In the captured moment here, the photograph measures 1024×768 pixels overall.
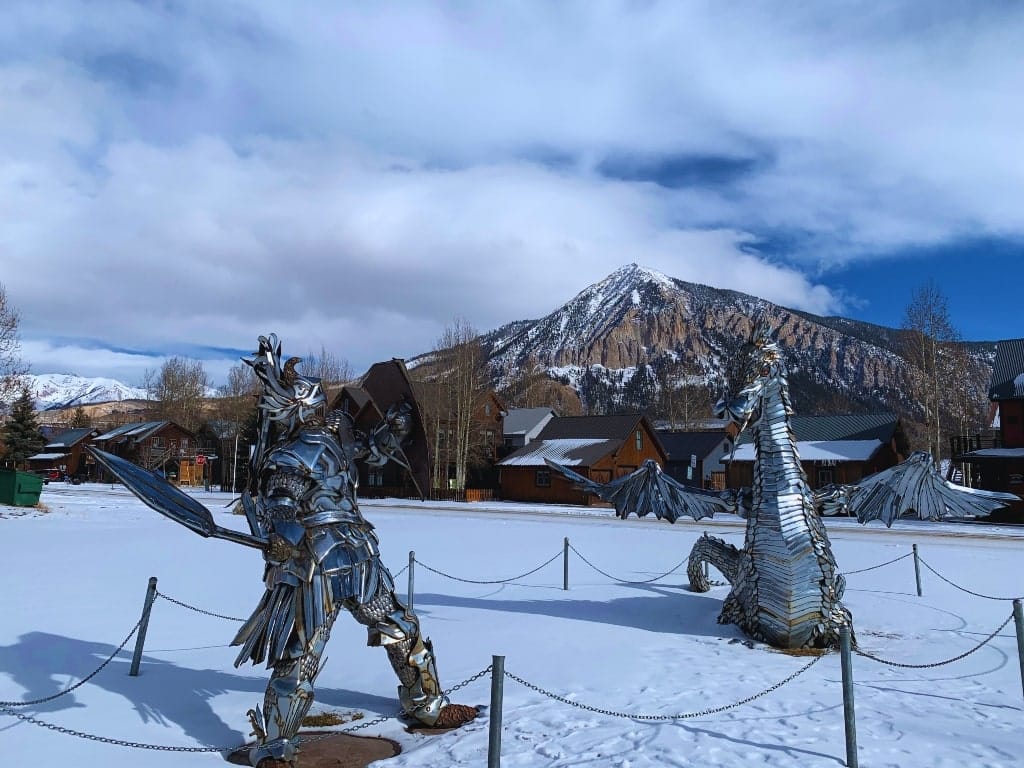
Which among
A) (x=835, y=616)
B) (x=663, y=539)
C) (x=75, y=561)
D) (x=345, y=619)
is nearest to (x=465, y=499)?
(x=663, y=539)

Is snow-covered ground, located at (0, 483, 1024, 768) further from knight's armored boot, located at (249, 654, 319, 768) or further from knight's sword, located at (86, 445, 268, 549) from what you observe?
knight's sword, located at (86, 445, 268, 549)

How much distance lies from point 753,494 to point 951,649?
240cm

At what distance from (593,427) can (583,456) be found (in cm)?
409

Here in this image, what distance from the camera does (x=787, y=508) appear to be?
730cm

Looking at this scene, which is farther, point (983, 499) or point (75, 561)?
point (75, 561)

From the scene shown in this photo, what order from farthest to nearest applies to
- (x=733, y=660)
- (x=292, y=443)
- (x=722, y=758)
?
(x=733, y=660) → (x=292, y=443) → (x=722, y=758)

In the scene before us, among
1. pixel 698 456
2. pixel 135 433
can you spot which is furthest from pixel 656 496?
pixel 135 433

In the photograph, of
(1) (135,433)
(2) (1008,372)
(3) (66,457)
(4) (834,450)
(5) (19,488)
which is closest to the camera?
(5) (19,488)

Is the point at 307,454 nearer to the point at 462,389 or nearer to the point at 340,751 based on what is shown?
the point at 340,751

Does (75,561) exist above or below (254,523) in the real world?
below

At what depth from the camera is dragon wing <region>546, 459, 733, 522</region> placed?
348 inches

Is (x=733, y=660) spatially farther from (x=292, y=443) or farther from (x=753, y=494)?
(x=292, y=443)

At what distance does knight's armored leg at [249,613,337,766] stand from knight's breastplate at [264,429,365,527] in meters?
0.80

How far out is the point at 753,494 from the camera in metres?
7.77
